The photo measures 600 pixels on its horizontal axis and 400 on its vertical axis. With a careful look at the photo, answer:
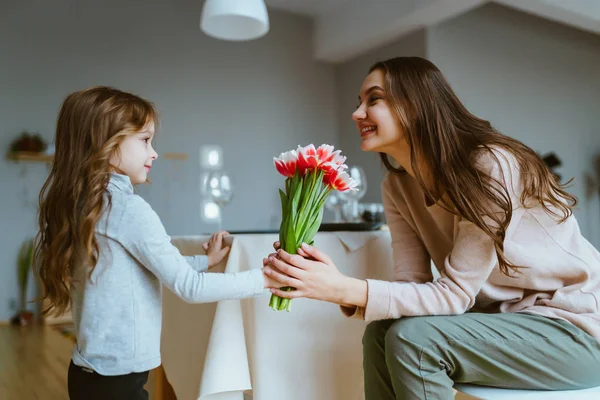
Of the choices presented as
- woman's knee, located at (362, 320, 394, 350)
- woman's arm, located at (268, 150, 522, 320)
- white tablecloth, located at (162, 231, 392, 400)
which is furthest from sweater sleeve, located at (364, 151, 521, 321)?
white tablecloth, located at (162, 231, 392, 400)

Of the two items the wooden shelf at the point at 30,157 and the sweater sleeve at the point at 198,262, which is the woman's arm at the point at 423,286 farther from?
the wooden shelf at the point at 30,157

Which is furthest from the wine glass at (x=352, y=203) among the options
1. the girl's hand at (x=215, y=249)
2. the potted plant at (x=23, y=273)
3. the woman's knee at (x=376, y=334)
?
the potted plant at (x=23, y=273)

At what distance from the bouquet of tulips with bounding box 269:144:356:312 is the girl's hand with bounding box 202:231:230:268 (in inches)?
12.6

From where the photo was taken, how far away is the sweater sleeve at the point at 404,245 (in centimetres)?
126

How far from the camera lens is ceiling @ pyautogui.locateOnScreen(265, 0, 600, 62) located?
13.9ft

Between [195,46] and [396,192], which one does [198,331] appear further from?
[195,46]

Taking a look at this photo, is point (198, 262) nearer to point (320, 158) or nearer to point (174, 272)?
point (174, 272)

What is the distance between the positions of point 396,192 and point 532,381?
0.56m

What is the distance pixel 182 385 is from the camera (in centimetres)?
145

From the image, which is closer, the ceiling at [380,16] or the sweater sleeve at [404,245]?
the sweater sleeve at [404,245]

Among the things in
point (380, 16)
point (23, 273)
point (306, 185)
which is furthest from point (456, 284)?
point (23, 273)

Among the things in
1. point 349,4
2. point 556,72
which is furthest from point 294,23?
point 556,72

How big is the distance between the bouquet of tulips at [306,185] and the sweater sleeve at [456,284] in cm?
17

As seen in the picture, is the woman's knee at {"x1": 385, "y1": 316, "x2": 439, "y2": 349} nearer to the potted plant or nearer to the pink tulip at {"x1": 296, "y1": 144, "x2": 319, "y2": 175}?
the pink tulip at {"x1": 296, "y1": 144, "x2": 319, "y2": 175}
